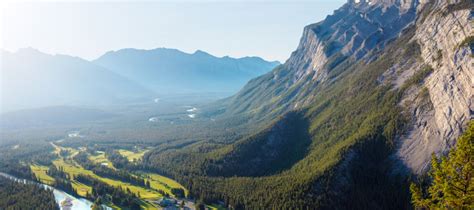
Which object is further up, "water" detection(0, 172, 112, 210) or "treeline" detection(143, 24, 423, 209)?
"water" detection(0, 172, 112, 210)

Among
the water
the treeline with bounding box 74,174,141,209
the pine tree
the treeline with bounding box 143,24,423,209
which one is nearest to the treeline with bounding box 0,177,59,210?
the water

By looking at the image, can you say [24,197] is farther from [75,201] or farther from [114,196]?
[114,196]

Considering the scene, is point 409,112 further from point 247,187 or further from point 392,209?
point 247,187

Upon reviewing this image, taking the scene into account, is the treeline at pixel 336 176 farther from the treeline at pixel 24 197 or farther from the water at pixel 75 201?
the treeline at pixel 24 197

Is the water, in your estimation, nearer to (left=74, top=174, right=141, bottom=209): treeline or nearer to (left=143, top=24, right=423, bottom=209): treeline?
(left=74, top=174, right=141, bottom=209): treeline

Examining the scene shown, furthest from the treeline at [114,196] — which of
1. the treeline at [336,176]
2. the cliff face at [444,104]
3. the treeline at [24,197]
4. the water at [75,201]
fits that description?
the cliff face at [444,104]

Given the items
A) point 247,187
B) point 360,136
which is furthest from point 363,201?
point 247,187

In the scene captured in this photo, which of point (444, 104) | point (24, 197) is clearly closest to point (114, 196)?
point (24, 197)
